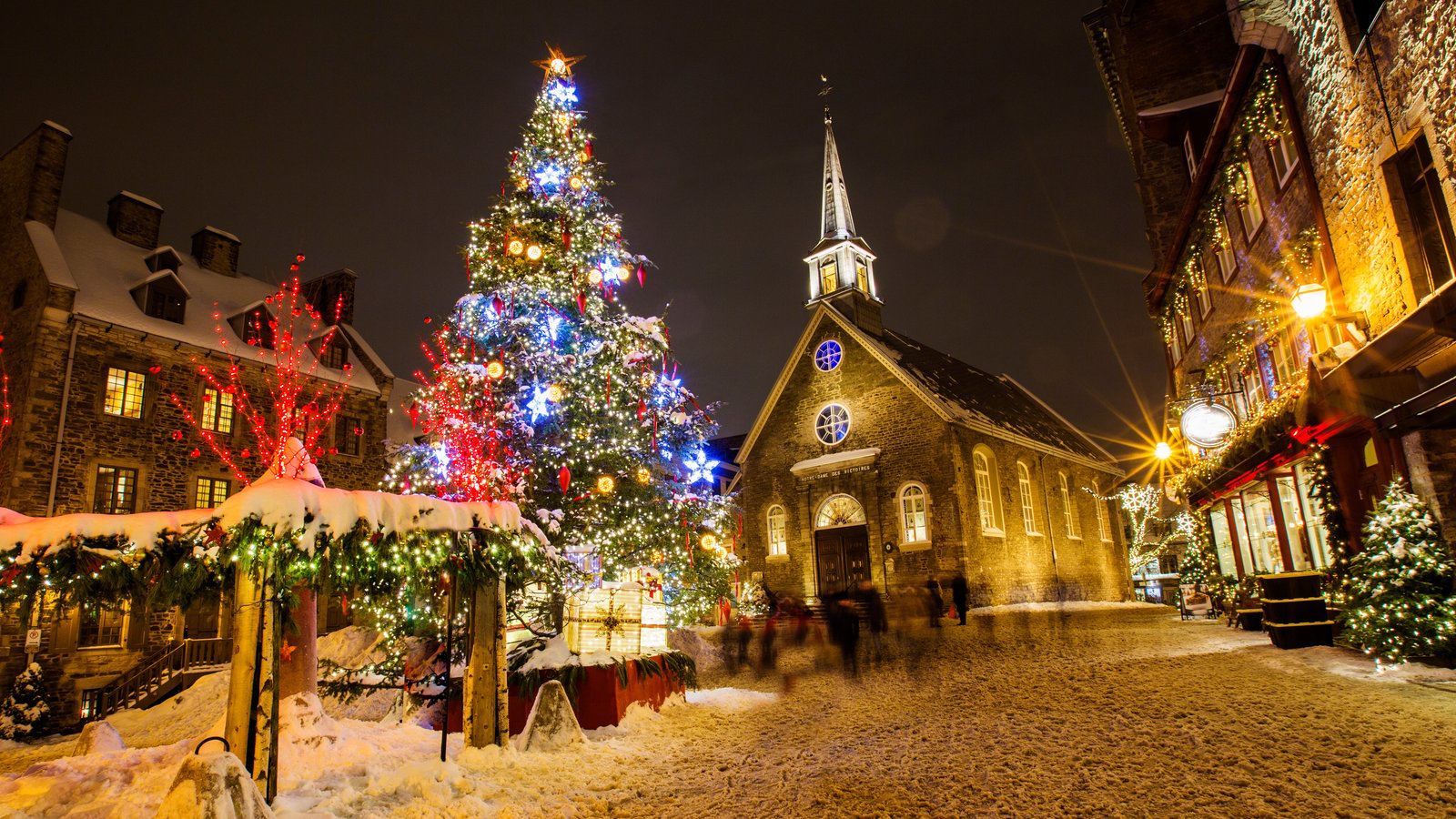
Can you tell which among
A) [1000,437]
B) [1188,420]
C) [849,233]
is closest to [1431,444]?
[1188,420]

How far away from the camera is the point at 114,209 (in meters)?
22.1

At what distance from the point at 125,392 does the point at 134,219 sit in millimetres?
6713

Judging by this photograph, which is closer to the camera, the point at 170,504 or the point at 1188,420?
the point at 1188,420

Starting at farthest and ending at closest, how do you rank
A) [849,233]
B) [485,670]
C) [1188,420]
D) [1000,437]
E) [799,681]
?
[849,233] → [1000,437] → [1188,420] → [799,681] → [485,670]

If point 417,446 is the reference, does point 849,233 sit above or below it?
above

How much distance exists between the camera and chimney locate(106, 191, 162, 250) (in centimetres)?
2205

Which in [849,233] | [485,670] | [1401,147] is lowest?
[485,670]

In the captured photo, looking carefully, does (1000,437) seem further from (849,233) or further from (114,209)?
(114,209)

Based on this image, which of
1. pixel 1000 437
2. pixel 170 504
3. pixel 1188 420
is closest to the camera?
pixel 1188 420

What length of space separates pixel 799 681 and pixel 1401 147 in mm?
9779

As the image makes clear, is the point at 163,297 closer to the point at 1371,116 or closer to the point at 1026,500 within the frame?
the point at 1371,116

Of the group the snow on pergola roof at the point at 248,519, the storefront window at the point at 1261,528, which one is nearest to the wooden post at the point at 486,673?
the snow on pergola roof at the point at 248,519

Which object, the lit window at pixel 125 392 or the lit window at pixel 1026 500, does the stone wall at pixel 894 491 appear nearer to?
the lit window at pixel 1026 500

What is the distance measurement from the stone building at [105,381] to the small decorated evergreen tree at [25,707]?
1.47ft
